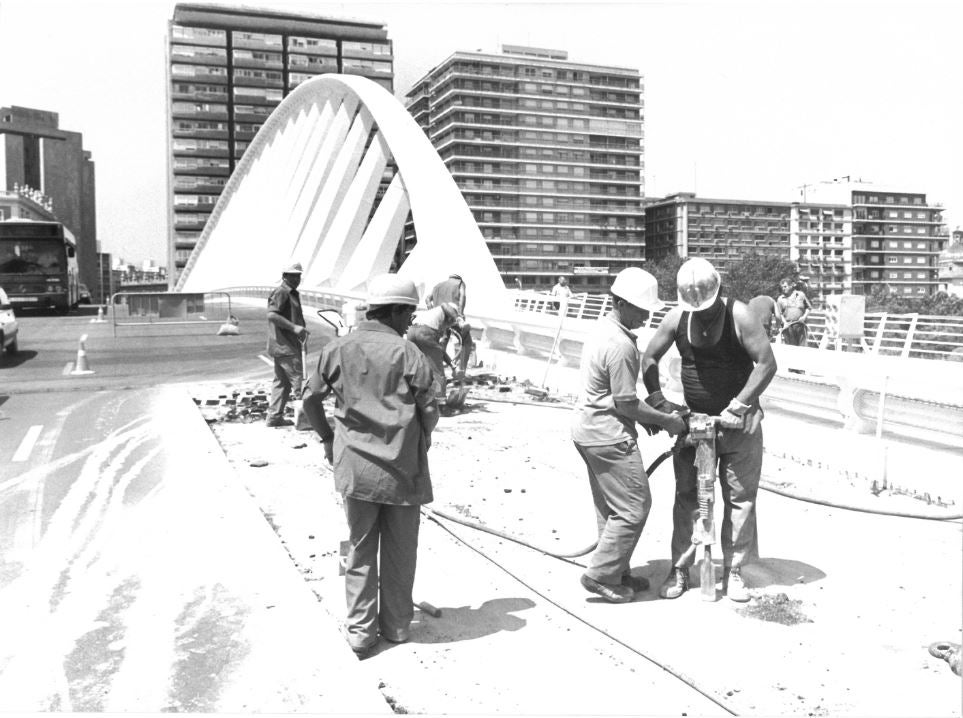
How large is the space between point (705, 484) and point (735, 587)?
0.59 metres

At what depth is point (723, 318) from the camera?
16.0ft

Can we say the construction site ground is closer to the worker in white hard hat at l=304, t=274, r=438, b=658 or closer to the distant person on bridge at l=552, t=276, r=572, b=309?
the worker in white hard hat at l=304, t=274, r=438, b=658

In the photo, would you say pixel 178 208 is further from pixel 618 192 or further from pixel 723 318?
pixel 723 318

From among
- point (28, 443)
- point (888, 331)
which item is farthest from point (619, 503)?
point (888, 331)

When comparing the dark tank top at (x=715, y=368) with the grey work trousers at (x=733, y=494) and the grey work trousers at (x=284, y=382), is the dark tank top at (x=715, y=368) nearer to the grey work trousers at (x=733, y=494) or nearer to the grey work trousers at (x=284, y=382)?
the grey work trousers at (x=733, y=494)

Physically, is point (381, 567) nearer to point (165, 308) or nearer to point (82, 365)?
point (82, 365)

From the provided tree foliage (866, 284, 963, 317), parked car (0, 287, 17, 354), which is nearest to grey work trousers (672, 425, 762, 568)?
parked car (0, 287, 17, 354)

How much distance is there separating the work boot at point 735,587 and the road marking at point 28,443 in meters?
7.22

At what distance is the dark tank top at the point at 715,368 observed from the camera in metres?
4.95

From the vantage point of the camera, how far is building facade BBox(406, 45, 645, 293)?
11400 cm

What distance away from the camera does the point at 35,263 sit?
34125 millimetres

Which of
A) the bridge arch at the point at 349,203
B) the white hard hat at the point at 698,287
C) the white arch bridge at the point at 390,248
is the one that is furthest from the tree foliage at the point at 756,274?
the white hard hat at the point at 698,287

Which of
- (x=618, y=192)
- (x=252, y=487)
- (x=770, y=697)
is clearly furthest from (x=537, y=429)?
(x=618, y=192)

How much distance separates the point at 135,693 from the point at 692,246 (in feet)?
453
